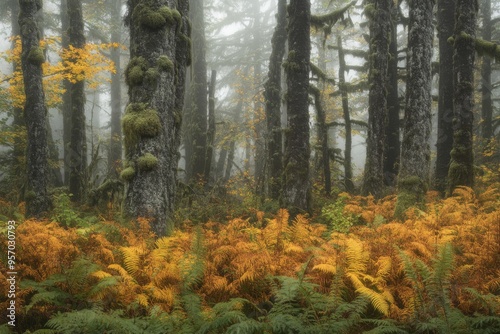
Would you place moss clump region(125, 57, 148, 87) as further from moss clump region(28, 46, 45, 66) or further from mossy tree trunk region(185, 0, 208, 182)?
mossy tree trunk region(185, 0, 208, 182)

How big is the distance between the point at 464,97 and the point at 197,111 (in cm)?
1308

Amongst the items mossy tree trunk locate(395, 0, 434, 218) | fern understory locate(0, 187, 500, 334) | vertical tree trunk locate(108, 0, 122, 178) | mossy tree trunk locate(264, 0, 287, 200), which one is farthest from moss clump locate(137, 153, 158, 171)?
vertical tree trunk locate(108, 0, 122, 178)

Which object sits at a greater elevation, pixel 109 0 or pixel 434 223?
pixel 109 0

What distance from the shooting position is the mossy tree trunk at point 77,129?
14.6 metres

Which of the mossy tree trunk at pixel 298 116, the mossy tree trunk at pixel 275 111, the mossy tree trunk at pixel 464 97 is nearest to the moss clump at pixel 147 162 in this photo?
the mossy tree trunk at pixel 298 116

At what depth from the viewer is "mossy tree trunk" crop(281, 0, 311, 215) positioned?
11.2 meters

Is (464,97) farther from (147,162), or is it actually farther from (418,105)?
(147,162)

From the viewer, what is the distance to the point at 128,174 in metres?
7.32

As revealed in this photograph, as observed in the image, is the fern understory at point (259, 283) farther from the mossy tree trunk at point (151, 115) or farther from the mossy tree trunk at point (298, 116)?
the mossy tree trunk at point (298, 116)

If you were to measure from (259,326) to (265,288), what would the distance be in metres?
1.52

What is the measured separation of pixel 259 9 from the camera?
35.5m

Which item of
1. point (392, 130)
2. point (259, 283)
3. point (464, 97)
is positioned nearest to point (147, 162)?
point (259, 283)

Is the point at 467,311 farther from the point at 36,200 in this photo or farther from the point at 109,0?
the point at 109,0

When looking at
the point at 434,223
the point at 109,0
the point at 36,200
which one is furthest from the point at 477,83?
the point at 36,200
